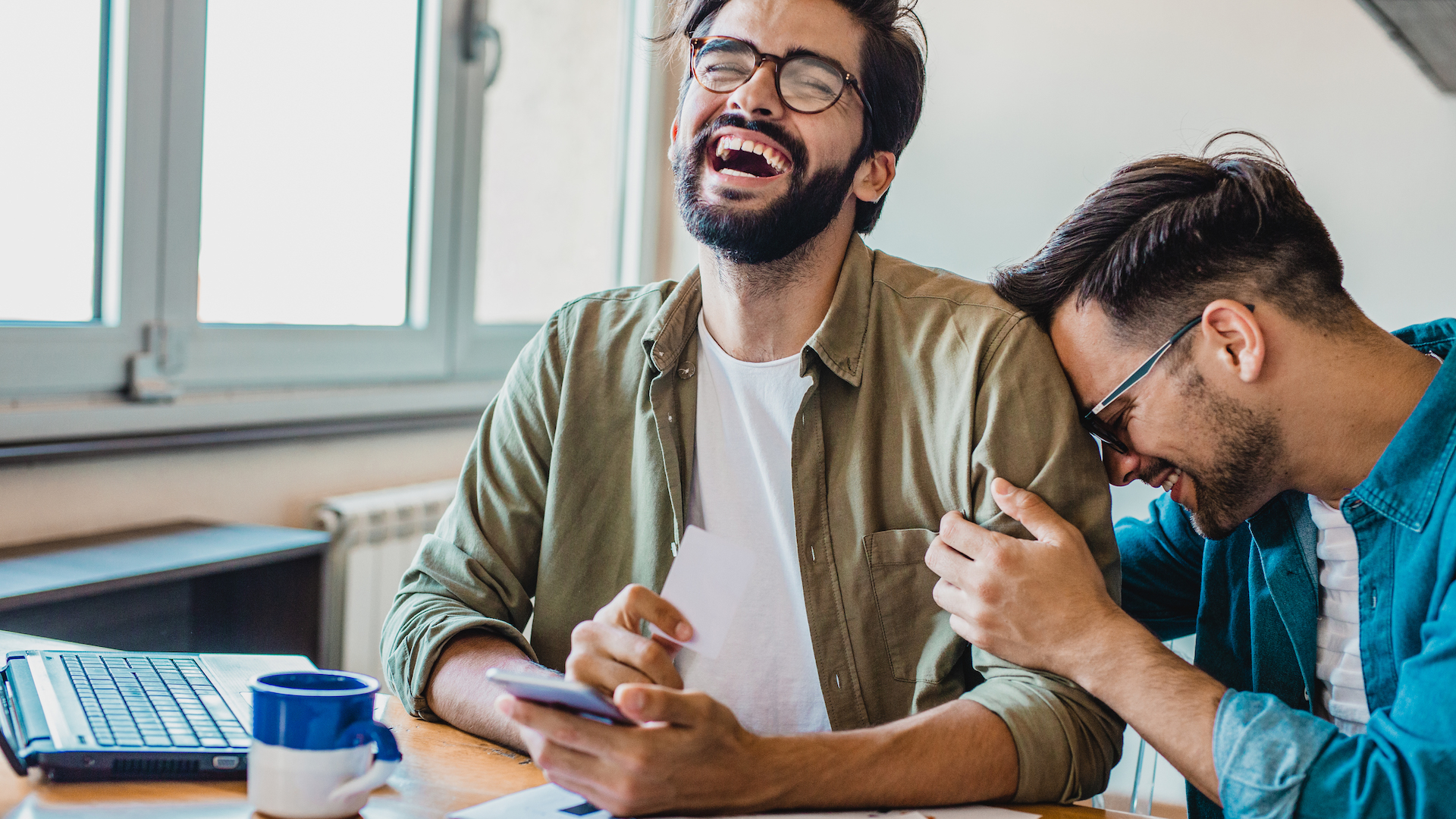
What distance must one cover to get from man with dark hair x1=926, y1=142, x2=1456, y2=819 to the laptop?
29.0 inches

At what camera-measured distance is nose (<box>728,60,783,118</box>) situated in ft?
4.77

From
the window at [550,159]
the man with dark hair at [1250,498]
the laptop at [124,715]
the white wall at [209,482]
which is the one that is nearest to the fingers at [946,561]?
the man with dark hair at [1250,498]

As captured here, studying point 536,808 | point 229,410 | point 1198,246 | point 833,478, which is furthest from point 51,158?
point 1198,246

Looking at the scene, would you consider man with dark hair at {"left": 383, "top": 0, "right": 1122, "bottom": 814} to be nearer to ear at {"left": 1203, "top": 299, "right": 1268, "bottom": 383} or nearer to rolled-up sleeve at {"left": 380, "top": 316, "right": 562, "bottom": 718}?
rolled-up sleeve at {"left": 380, "top": 316, "right": 562, "bottom": 718}

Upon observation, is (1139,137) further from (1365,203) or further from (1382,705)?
(1382,705)

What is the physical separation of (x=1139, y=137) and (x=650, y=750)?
8.03 ft

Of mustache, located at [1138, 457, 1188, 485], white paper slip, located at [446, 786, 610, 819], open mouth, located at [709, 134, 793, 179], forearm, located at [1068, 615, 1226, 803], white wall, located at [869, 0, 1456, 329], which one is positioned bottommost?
white paper slip, located at [446, 786, 610, 819]

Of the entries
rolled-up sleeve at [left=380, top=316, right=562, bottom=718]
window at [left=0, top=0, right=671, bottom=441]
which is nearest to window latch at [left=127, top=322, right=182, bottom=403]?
window at [left=0, top=0, right=671, bottom=441]

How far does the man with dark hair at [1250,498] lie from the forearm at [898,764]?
0.13m

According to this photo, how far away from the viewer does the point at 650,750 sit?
938 mm

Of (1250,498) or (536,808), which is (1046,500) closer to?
(1250,498)

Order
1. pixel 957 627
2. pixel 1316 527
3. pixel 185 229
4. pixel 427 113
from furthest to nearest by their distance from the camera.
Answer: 1. pixel 427 113
2. pixel 185 229
3. pixel 1316 527
4. pixel 957 627

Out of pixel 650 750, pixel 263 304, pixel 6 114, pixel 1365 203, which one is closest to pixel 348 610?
pixel 263 304

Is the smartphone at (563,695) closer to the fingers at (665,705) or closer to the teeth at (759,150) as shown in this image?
the fingers at (665,705)
